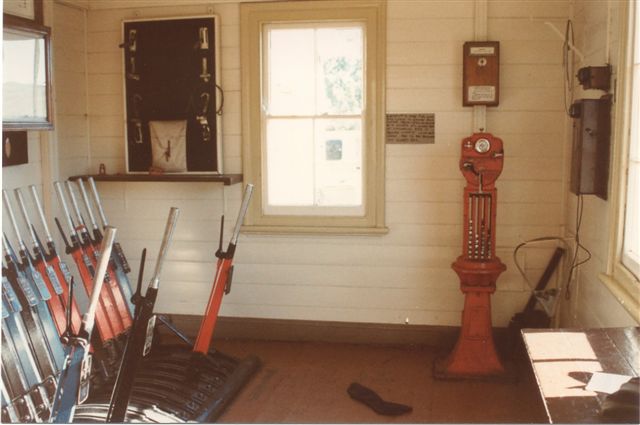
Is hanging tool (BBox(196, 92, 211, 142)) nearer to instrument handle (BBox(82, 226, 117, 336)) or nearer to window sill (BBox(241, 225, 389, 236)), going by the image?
window sill (BBox(241, 225, 389, 236))

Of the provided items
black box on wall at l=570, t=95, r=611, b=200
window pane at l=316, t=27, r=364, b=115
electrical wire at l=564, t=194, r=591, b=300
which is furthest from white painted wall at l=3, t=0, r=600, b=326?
black box on wall at l=570, t=95, r=611, b=200

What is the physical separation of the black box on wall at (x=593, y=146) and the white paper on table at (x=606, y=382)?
5.27 ft

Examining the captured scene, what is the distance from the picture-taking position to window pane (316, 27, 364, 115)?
5.15 m

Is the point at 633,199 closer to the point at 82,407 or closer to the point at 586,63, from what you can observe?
the point at 586,63

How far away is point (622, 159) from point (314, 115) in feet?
7.56

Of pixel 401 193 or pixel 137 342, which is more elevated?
pixel 401 193

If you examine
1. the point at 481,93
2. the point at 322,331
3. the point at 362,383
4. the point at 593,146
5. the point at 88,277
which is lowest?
the point at 362,383

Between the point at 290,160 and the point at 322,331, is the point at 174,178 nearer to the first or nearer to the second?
the point at 290,160

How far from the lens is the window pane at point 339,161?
523 cm

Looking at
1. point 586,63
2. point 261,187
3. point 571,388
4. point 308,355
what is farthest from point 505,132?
point 571,388

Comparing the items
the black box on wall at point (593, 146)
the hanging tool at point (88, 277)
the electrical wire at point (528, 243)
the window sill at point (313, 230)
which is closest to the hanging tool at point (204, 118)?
the window sill at point (313, 230)

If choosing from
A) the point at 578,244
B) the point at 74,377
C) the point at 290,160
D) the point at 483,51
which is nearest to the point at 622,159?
the point at 578,244

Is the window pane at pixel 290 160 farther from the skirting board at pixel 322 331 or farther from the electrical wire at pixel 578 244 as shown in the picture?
the electrical wire at pixel 578 244

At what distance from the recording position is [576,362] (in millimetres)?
2693
